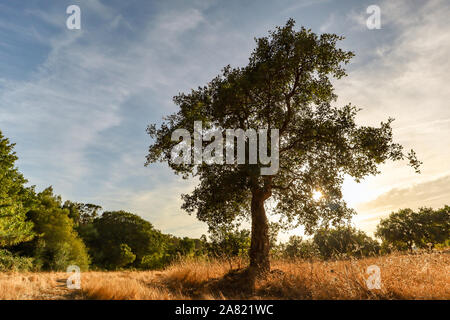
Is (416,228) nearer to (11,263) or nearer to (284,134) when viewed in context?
(284,134)

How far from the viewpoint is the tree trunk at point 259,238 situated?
11815 millimetres

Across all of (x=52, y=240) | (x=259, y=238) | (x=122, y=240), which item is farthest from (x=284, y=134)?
(x=122, y=240)

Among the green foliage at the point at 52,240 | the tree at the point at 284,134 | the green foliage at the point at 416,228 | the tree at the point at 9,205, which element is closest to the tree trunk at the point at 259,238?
the tree at the point at 284,134

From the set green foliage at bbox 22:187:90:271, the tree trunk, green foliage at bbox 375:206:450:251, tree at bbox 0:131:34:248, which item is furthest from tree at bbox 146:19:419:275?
green foliage at bbox 375:206:450:251

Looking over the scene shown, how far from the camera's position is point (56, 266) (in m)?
38.8

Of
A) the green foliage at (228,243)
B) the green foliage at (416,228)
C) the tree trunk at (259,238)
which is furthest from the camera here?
the green foliage at (416,228)

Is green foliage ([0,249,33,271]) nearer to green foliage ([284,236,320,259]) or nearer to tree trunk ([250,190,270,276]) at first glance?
tree trunk ([250,190,270,276])

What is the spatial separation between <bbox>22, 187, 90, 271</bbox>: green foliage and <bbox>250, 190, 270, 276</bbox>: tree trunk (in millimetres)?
37172

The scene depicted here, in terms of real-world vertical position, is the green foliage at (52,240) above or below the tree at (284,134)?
below

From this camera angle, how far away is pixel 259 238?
41.2 feet

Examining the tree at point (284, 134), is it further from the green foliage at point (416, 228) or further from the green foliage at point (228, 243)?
the green foliage at point (416, 228)

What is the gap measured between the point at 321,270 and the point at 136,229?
203ft

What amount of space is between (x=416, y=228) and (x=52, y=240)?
71534 millimetres
